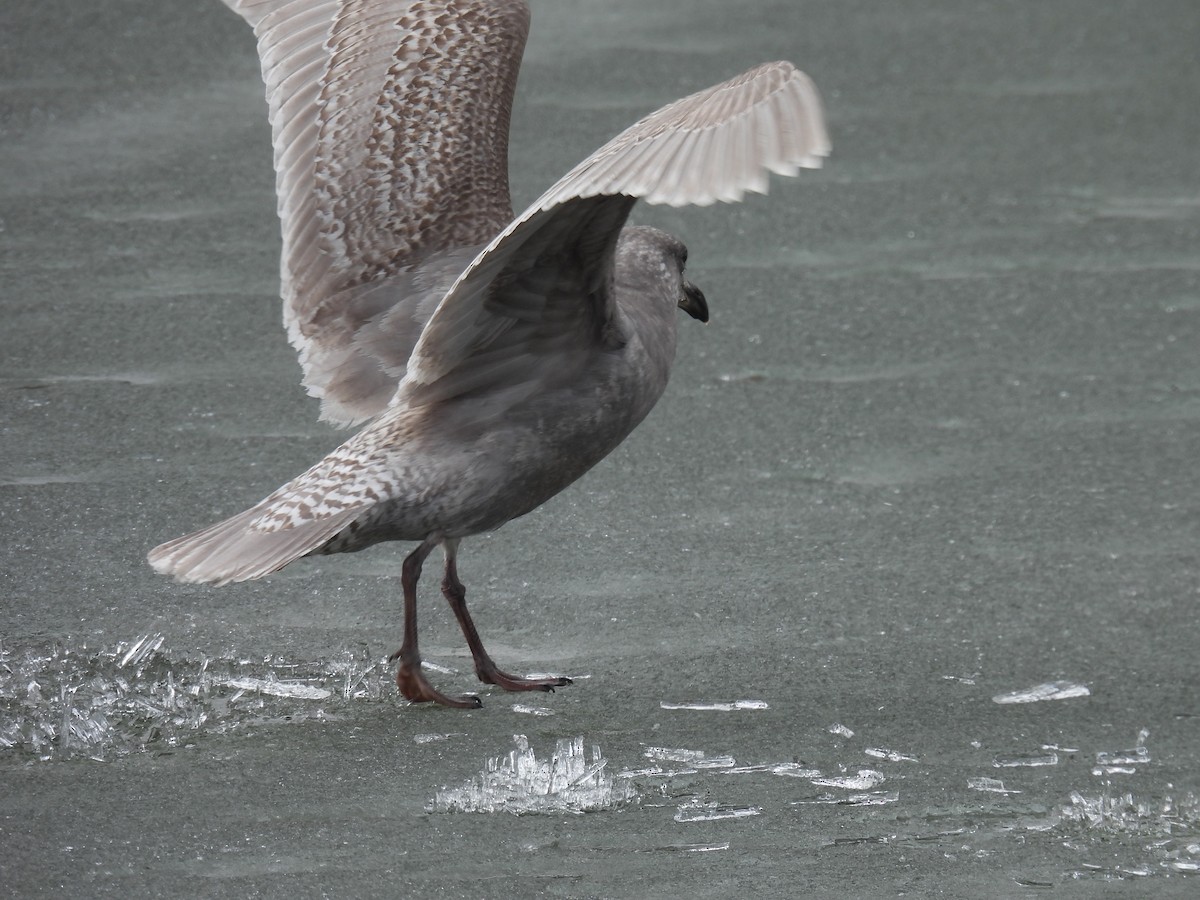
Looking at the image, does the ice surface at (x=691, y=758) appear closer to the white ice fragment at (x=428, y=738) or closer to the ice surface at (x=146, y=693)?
the white ice fragment at (x=428, y=738)

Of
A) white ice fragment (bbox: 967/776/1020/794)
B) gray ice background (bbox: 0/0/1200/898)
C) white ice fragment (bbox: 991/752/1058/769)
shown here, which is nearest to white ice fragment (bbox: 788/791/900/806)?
gray ice background (bbox: 0/0/1200/898)

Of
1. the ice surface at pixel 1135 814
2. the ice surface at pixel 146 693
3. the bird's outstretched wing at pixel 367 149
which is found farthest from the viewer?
the bird's outstretched wing at pixel 367 149

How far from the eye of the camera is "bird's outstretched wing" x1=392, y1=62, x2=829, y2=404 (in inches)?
112

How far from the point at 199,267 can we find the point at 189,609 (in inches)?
87.8

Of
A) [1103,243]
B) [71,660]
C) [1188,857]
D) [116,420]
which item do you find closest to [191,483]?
[116,420]

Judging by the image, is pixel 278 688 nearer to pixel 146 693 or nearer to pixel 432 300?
pixel 146 693

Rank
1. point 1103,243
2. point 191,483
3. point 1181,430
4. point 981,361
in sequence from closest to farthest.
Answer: point 191,483 → point 1181,430 → point 981,361 → point 1103,243

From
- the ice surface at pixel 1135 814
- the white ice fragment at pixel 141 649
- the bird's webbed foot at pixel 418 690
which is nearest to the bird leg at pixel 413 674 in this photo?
the bird's webbed foot at pixel 418 690

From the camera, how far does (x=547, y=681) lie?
4.15 m

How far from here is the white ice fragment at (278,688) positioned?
3.92m

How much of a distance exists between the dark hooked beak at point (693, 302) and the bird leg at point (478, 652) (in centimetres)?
90

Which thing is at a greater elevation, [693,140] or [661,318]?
[693,140]

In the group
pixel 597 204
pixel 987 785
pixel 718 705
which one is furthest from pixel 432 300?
pixel 987 785

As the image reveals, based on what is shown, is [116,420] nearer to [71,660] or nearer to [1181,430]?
[71,660]
